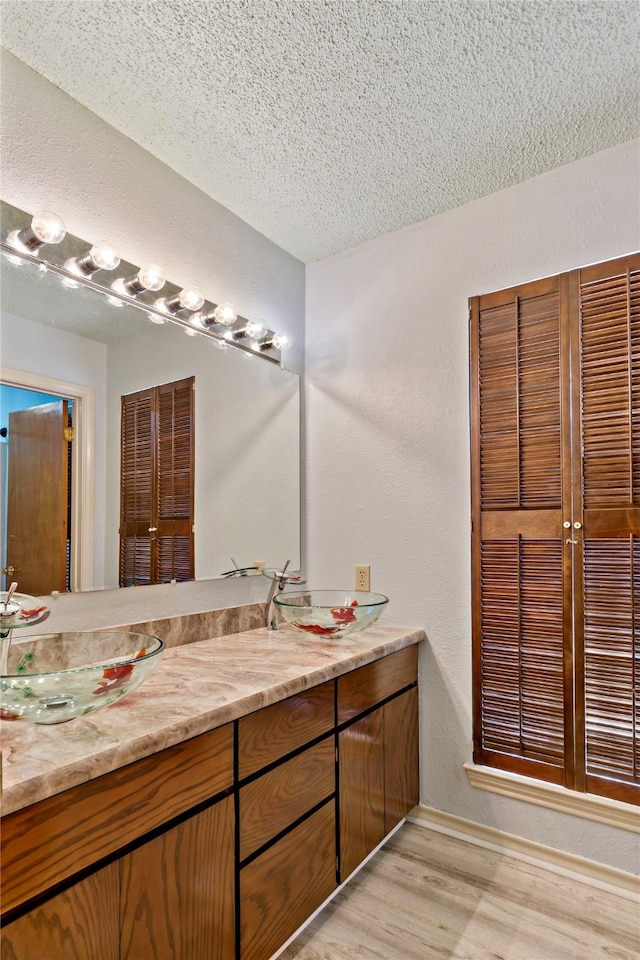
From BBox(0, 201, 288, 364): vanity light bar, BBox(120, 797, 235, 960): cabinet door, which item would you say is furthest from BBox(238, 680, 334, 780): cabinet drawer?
BBox(0, 201, 288, 364): vanity light bar

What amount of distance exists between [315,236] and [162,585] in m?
1.56

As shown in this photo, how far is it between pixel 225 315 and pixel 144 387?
43 cm

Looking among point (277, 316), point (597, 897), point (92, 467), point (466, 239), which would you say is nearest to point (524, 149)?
point (466, 239)

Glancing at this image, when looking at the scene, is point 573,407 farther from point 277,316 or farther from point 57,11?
point 57,11

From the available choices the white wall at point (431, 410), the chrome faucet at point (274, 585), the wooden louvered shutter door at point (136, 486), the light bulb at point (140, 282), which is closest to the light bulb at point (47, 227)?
the light bulb at point (140, 282)

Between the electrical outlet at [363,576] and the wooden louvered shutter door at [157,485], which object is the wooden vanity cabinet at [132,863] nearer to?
the wooden louvered shutter door at [157,485]

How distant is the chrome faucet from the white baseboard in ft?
3.02

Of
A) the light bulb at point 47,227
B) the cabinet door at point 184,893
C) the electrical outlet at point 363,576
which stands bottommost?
the cabinet door at point 184,893

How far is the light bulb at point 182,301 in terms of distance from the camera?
183 centimetres

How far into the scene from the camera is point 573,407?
6.01 ft

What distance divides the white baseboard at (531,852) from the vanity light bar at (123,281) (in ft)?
6.35

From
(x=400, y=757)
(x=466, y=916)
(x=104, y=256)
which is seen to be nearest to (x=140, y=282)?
(x=104, y=256)

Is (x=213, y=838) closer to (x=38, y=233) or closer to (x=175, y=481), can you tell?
(x=175, y=481)

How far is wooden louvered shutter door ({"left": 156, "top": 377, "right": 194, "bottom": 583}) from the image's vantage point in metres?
1.84
